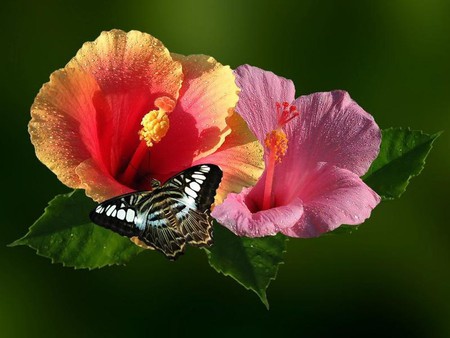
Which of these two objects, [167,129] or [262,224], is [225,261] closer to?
[262,224]

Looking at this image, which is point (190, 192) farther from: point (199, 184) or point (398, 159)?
point (398, 159)

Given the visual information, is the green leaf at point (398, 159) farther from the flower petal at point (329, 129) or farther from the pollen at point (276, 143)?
the pollen at point (276, 143)

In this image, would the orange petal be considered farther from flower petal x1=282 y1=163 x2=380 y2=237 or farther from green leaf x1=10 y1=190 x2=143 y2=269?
flower petal x1=282 y1=163 x2=380 y2=237

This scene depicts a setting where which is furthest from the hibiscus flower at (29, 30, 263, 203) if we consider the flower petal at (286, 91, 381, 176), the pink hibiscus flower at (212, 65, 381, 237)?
the flower petal at (286, 91, 381, 176)

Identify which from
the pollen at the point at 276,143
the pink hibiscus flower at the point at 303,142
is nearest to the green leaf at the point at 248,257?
the pink hibiscus flower at the point at 303,142

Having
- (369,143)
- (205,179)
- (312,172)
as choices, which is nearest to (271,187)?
(312,172)

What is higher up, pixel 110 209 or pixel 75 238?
pixel 110 209

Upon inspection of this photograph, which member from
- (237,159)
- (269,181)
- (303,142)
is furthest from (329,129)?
(237,159)
